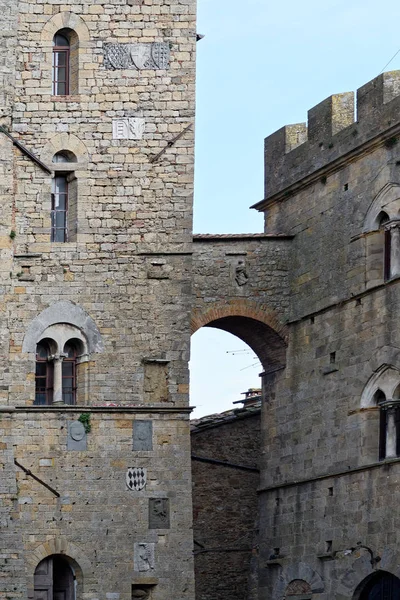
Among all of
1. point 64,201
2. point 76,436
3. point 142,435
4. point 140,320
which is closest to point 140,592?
point 142,435

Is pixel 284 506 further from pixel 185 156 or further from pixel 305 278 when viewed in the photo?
pixel 185 156

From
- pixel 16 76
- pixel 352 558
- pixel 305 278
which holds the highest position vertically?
pixel 16 76

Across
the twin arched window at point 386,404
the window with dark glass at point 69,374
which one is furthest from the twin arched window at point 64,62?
the twin arched window at point 386,404

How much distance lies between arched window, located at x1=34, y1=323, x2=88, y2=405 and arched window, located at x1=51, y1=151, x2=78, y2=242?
1653 millimetres

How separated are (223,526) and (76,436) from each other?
5917 millimetres

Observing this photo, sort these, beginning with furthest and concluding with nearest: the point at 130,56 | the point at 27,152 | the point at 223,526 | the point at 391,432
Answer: the point at 223,526 → the point at 130,56 → the point at 27,152 → the point at 391,432

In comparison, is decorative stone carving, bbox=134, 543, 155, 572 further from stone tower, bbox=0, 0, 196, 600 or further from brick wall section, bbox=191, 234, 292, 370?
brick wall section, bbox=191, 234, 292, 370

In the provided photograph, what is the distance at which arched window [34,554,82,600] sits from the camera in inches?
1264

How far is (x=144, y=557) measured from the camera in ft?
106

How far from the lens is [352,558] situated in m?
32.3

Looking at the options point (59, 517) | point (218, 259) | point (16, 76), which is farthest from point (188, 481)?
point (16, 76)

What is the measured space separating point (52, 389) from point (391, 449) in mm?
5741

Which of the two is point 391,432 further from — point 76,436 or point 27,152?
point 27,152

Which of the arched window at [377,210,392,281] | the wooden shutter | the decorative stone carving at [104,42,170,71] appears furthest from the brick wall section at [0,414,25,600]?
the arched window at [377,210,392,281]
